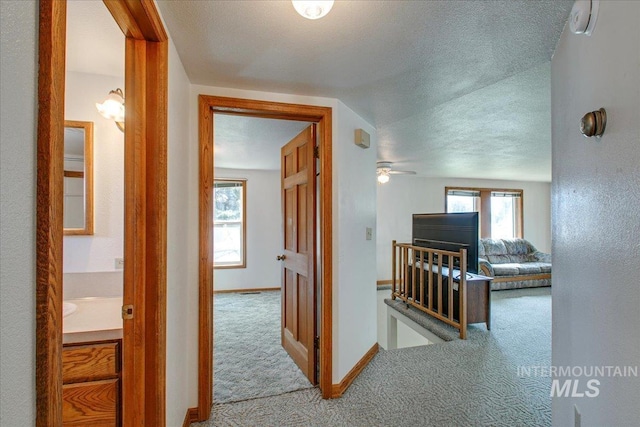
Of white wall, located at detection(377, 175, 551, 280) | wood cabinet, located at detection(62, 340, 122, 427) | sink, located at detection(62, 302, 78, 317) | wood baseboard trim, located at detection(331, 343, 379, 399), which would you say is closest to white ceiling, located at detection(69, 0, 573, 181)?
sink, located at detection(62, 302, 78, 317)

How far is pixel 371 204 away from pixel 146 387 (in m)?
2.10

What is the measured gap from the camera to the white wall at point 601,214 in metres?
0.93

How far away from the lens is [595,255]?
3.79 feet

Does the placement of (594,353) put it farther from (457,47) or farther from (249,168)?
(249,168)

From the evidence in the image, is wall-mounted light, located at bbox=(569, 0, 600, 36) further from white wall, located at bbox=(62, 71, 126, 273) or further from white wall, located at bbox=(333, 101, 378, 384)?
white wall, located at bbox=(62, 71, 126, 273)

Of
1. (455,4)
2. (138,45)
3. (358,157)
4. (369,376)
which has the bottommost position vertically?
(369,376)

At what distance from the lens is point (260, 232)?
566 cm

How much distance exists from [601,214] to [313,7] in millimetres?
1300

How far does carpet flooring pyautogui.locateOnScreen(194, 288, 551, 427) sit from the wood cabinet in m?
0.78

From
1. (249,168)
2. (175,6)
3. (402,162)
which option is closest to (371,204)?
(175,6)

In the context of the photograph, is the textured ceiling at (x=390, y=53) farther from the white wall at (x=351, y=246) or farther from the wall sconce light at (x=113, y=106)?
the wall sconce light at (x=113, y=106)

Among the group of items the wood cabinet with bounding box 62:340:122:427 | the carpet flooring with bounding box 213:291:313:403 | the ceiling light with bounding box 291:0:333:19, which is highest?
the ceiling light with bounding box 291:0:333:19

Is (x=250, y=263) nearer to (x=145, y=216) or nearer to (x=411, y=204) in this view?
(x=411, y=204)

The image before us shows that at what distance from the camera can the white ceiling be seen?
50.6 inches
